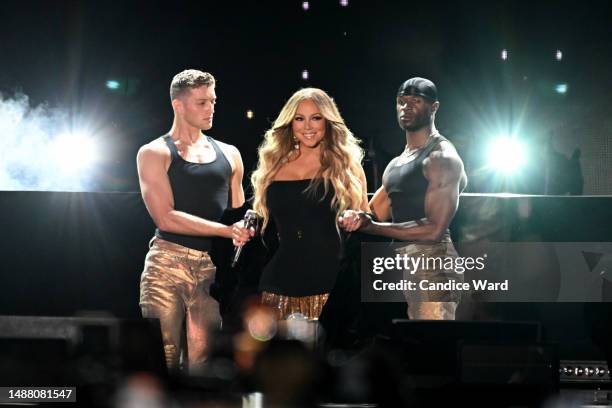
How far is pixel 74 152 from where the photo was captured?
12.9ft

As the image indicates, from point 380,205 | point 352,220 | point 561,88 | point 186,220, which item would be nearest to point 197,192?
point 186,220

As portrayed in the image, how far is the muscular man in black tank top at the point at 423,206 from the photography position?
382cm

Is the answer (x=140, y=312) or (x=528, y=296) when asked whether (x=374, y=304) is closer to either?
(x=528, y=296)

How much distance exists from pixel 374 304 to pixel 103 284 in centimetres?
133

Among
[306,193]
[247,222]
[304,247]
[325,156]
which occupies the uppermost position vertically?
[325,156]

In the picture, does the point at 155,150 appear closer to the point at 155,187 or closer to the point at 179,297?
the point at 155,187

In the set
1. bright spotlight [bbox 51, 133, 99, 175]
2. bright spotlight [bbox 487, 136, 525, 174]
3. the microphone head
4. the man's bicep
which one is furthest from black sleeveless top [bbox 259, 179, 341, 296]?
bright spotlight [bbox 51, 133, 99, 175]

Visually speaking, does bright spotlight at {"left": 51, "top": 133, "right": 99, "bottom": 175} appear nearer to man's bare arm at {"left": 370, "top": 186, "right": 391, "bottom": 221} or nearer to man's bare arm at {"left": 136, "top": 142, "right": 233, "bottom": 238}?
man's bare arm at {"left": 136, "top": 142, "right": 233, "bottom": 238}

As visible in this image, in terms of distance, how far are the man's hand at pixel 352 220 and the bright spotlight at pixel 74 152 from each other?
1.28m

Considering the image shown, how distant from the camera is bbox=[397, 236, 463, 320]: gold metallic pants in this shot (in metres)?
3.82

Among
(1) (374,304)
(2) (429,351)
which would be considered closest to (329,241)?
(1) (374,304)

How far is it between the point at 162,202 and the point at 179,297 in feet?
1.55

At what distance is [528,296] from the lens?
12.7ft

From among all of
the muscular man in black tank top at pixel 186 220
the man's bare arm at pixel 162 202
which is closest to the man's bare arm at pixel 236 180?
the muscular man in black tank top at pixel 186 220
